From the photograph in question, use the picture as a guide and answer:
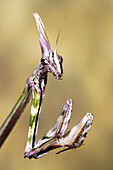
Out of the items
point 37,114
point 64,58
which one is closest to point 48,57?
point 37,114

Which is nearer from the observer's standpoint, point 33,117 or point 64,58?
point 33,117

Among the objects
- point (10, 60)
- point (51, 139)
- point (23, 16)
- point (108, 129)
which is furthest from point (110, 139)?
point (51, 139)

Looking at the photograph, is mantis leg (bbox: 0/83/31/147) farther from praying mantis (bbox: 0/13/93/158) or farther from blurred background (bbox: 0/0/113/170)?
blurred background (bbox: 0/0/113/170)

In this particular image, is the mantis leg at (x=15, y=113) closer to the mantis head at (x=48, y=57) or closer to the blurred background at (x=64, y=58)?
→ the mantis head at (x=48, y=57)

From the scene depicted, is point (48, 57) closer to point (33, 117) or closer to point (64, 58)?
point (33, 117)

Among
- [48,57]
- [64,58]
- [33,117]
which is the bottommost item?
[33,117]

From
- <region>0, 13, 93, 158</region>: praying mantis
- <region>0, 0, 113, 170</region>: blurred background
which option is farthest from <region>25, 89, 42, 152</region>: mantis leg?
<region>0, 0, 113, 170</region>: blurred background

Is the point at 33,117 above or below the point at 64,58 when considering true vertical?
below

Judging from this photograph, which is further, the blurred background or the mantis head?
the blurred background

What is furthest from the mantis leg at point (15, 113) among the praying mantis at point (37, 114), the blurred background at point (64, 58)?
the blurred background at point (64, 58)
